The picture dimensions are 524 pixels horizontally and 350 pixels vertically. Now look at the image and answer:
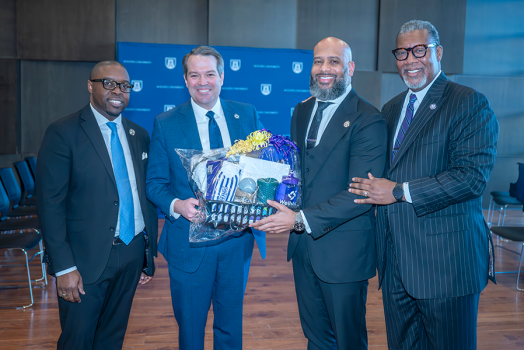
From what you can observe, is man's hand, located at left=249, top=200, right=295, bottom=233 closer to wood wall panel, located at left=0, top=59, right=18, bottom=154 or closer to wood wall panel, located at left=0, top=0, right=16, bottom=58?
wood wall panel, located at left=0, top=59, right=18, bottom=154

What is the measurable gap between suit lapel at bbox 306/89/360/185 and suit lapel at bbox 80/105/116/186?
1.06m

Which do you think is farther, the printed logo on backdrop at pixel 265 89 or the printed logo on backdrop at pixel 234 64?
the printed logo on backdrop at pixel 265 89

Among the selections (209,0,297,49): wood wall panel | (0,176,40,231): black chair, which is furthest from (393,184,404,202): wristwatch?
(209,0,297,49): wood wall panel

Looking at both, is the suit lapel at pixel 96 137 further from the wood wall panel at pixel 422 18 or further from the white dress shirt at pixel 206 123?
the wood wall panel at pixel 422 18

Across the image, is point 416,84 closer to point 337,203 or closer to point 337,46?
point 337,46

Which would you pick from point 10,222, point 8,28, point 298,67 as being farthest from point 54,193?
point 8,28

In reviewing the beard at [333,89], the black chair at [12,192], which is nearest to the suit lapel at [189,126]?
the beard at [333,89]

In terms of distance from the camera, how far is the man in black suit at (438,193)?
183 cm

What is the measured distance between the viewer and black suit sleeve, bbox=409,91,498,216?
1812 mm

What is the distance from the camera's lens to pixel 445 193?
1.82 meters

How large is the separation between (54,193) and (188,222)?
687mm

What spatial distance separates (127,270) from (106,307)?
9.6 inches

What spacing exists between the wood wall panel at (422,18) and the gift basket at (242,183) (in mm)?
7346

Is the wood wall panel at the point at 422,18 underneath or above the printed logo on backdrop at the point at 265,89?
above
